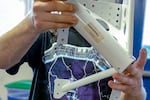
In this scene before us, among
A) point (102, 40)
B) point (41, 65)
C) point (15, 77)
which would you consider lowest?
point (15, 77)

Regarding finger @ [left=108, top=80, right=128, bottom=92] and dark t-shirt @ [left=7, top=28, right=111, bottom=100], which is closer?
finger @ [left=108, top=80, right=128, bottom=92]

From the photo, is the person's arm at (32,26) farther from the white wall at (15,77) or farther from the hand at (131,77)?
the white wall at (15,77)

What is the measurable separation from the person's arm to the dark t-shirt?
0.25 feet

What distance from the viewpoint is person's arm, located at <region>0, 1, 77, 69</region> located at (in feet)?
1.92

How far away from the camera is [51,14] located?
1.95 ft

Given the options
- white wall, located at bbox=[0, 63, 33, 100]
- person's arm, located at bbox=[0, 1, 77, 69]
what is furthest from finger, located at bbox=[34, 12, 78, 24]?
white wall, located at bbox=[0, 63, 33, 100]

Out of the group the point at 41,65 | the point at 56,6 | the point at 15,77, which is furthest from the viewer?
the point at 15,77

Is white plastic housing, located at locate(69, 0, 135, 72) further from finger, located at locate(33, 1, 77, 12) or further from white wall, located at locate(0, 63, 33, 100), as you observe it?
white wall, located at locate(0, 63, 33, 100)

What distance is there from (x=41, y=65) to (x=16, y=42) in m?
0.16

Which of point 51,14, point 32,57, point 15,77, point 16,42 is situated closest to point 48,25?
point 51,14

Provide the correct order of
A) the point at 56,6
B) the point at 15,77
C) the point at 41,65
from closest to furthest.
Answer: the point at 56,6 < the point at 41,65 < the point at 15,77

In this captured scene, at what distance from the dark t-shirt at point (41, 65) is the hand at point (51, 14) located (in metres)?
0.20

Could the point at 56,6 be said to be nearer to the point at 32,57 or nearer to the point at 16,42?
the point at 16,42

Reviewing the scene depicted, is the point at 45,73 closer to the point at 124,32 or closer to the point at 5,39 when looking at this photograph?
the point at 5,39
